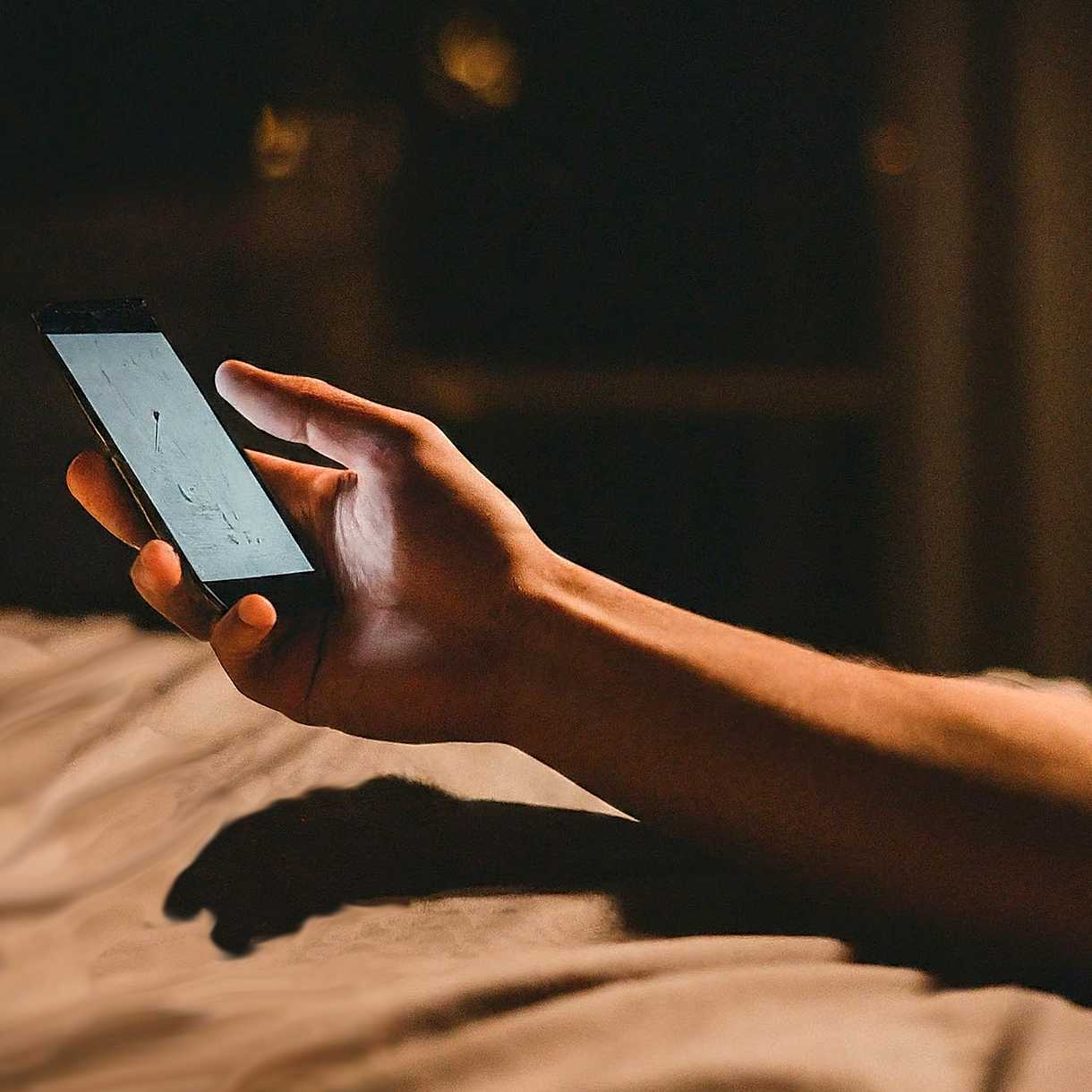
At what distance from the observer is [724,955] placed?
1.60 ft

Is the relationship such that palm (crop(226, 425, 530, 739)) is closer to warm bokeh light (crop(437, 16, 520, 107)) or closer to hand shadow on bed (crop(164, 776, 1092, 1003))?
hand shadow on bed (crop(164, 776, 1092, 1003))

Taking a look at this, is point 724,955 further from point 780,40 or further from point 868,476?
point 780,40

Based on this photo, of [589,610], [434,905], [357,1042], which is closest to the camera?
[357,1042]

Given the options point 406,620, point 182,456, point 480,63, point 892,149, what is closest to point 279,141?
point 480,63

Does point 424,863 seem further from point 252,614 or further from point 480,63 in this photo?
point 480,63

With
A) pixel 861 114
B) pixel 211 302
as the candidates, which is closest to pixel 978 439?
pixel 861 114

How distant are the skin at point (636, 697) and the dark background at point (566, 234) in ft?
5.23

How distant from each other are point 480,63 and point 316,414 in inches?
77.9

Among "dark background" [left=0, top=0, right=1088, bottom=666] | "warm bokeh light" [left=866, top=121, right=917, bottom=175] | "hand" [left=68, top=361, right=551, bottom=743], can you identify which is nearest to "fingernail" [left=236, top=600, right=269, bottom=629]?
"hand" [left=68, top=361, right=551, bottom=743]

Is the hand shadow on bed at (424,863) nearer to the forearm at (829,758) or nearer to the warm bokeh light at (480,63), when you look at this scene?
the forearm at (829,758)

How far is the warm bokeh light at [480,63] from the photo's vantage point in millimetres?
2539

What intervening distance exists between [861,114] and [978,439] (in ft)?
2.38

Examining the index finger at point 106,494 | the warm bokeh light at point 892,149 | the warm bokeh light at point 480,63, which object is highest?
the warm bokeh light at point 480,63

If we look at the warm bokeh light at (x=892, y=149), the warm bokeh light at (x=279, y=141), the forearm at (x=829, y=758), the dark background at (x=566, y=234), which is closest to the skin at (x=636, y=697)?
the forearm at (x=829, y=758)
